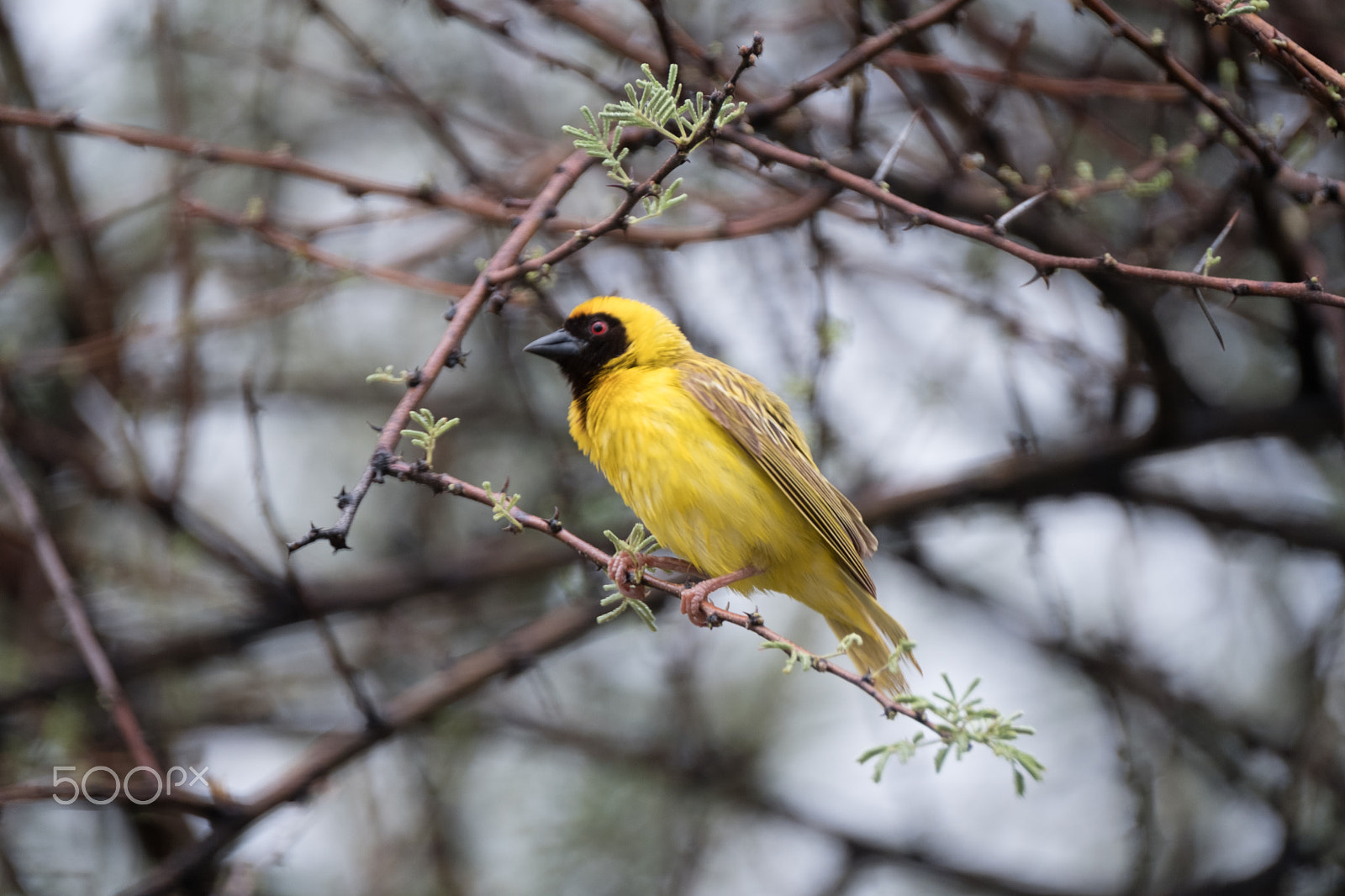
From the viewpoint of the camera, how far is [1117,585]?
4.27 metres

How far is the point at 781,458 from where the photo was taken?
303 cm

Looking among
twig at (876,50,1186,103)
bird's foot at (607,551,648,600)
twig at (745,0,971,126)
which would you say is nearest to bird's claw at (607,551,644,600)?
bird's foot at (607,551,648,600)

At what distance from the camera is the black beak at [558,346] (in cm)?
318

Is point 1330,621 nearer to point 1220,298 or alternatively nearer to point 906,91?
point 1220,298

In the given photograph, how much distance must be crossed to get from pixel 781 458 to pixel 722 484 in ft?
0.60

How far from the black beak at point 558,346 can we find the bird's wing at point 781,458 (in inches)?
12.2

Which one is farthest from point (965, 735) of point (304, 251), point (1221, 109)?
point (304, 251)

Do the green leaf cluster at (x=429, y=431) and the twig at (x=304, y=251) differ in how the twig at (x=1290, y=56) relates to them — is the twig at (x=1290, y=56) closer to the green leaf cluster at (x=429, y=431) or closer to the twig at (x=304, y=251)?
the green leaf cluster at (x=429, y=431)

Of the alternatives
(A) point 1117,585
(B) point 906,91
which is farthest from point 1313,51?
(A) point 1117,585

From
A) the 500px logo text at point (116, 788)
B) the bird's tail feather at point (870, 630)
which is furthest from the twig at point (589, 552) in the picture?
the 500px logo text at point (116, 788)

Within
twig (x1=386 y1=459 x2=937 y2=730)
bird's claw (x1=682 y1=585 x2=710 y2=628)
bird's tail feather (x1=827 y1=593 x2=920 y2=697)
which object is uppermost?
bird's tail feather (x1=827 y1=593 x2=920 y2=697)

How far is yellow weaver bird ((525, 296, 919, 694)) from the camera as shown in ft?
9.70

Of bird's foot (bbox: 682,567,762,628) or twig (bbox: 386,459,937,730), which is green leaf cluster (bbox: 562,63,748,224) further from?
bird's foot (bbox: 682,567,762,628)

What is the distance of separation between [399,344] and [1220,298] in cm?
393
